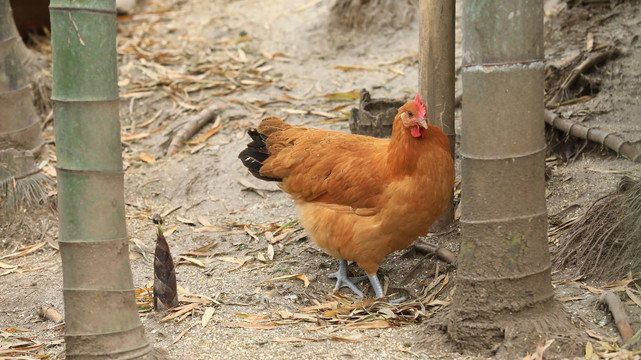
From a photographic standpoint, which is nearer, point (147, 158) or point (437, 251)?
point (437, 251)

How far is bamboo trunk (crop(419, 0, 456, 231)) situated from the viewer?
14.3 feet

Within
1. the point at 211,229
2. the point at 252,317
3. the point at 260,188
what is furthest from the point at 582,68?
the point at 252,317

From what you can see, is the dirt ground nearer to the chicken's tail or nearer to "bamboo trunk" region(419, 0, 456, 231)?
the chicken's tail

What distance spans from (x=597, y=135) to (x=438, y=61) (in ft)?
4.97

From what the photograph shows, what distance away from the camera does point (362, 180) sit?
429 centimetres

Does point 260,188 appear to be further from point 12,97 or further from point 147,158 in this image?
point 12,97

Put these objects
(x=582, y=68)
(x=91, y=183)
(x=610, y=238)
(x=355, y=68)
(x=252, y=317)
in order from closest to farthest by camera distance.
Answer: (x=91, y=183)
(x=610, y=238)
(x=252, y=317)
(x=582, y=68)
(x=355, y=68)

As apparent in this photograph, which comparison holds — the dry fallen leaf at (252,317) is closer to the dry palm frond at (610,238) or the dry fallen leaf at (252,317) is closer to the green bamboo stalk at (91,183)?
the green bamboo stalk at (91,183)

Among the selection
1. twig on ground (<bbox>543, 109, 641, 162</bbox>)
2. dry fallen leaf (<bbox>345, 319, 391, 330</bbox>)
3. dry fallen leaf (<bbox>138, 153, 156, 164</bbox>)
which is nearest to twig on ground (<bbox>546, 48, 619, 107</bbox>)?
twig on ground (<bbox>543, 109, 641, 162</bbox>)

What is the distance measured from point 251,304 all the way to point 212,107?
144 inches

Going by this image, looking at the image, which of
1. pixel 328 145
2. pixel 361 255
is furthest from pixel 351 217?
pixel 328 145

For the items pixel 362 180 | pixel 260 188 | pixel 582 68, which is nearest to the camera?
pixel 362 180

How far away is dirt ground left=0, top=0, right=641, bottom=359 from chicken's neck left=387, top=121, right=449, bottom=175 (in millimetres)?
792

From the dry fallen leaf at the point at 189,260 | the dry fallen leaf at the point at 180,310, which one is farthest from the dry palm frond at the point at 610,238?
the dry fallen leaf at the point at 189,260
